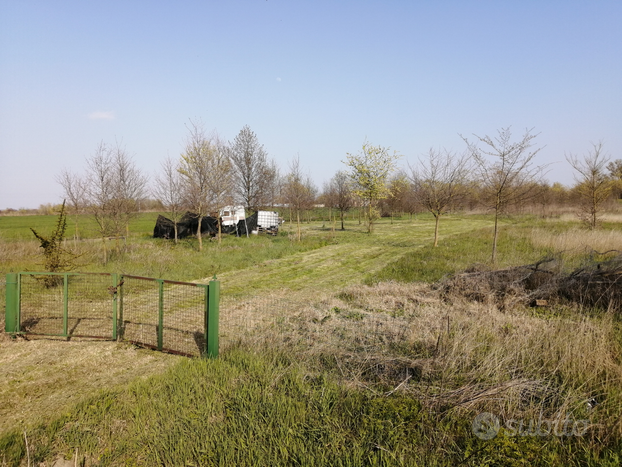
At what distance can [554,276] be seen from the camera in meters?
8.05

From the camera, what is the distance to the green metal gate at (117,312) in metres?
6.07

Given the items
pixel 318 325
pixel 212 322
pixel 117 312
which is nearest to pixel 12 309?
pixel 117 312

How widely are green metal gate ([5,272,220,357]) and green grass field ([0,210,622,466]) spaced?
41cm

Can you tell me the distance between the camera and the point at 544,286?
25.1 ft

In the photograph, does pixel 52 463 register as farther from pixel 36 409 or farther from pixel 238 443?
pixel 238 443

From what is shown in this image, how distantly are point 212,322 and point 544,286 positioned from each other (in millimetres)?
7105

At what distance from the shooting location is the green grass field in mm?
3109

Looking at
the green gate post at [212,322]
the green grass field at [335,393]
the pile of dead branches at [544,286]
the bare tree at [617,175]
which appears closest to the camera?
the green grass field at [335,393]

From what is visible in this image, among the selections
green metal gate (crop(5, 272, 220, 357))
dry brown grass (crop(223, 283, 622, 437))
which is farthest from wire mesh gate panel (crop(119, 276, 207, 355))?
dry brown grass (crop(223, 283, 622, 437))

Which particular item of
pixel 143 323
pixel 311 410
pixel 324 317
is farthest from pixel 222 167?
pixel 311 410

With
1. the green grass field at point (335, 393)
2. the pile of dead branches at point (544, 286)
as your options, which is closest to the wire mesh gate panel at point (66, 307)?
the green grass field at point (335, 393)

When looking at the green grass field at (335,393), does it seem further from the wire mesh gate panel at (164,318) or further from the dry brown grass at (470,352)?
the wire mesh gate panel at (164,318)

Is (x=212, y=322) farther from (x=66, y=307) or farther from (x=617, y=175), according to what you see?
(x=617, y=175)

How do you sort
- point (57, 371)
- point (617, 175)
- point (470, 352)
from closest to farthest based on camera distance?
1. point (470, 352)
2. point (57, 371)
3. point (617, 175)
